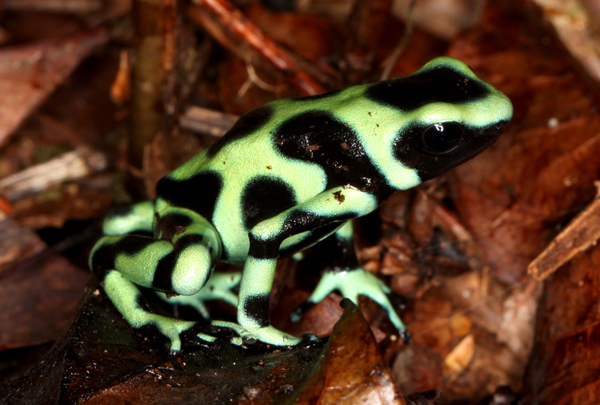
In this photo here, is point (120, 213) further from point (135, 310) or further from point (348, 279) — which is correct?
point (348, 279)

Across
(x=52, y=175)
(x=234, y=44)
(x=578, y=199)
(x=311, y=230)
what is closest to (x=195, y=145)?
(x=234, y=44)

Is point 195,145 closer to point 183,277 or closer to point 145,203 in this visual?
point 145,203

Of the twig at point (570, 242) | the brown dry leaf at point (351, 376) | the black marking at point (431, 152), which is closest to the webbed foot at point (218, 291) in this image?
the brown dry leaf at point (351, 376)

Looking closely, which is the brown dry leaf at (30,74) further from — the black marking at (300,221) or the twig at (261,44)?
the black marking at (300,221)

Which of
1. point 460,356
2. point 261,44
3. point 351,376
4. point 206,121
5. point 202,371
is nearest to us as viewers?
point 351,376

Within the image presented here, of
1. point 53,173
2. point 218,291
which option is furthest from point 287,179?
point 53,173

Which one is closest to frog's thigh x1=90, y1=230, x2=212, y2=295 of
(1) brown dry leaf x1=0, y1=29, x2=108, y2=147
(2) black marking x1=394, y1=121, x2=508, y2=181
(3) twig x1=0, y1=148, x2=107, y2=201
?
(2) black marking x1=394, y1=121, x2=508, y2=181
